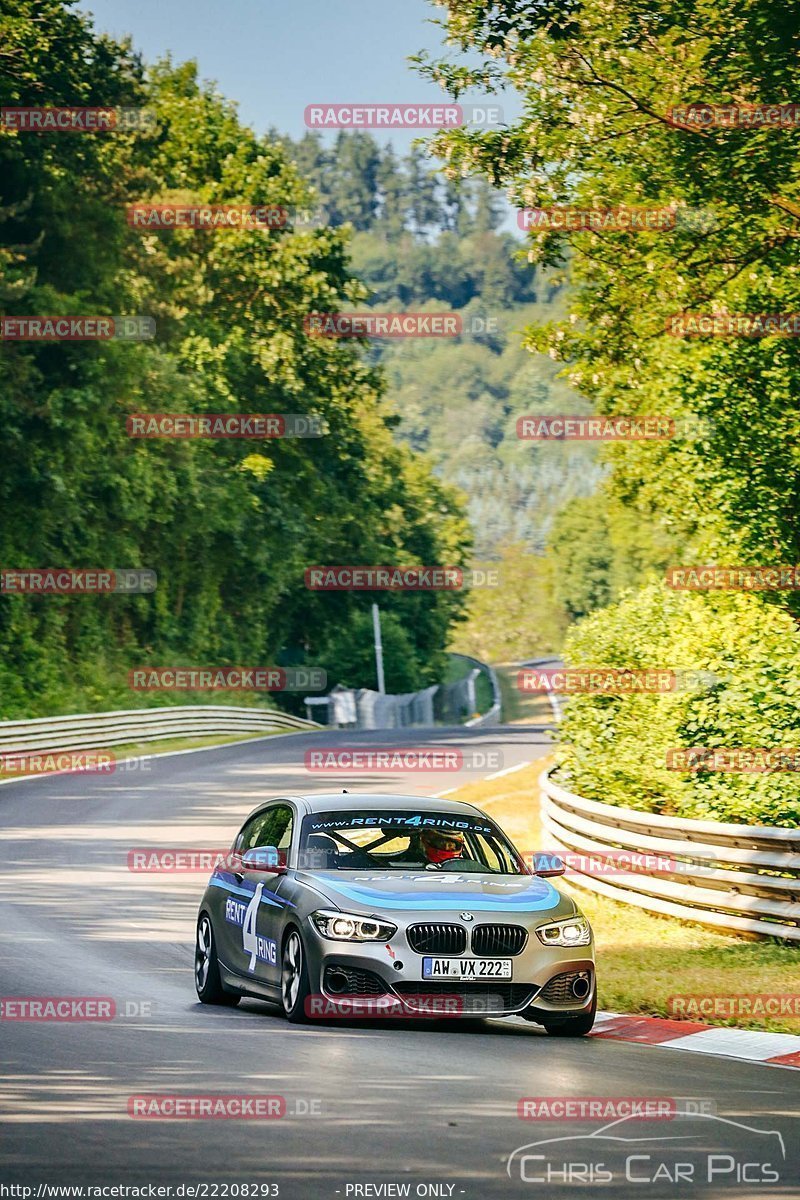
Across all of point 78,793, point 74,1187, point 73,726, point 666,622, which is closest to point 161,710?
point 73,726

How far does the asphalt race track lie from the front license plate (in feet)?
1.24

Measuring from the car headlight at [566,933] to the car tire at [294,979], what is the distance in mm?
1378

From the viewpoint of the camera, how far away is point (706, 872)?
14672 mm

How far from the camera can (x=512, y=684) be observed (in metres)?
148

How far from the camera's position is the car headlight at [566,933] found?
33.7 feet

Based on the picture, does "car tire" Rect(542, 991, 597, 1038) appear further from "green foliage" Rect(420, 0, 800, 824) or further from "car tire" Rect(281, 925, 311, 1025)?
"green foliage" Rect(420, 0, 800, 824)

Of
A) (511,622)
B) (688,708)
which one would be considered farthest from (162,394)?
(511,622)

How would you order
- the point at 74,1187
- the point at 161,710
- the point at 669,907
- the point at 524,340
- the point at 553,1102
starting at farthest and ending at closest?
the point at 161,710, the point at 524,340, the point at 669,907, the point at 553,1102, the point at 74,1187

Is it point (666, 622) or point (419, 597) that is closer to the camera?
point (666, 622)

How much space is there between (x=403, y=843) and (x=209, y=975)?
5.55 feet

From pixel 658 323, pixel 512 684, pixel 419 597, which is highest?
pixel 658 323

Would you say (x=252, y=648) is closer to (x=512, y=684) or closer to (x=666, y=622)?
(x=666, y=622)

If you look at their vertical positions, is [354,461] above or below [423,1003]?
above

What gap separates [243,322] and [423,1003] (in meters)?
59.6
